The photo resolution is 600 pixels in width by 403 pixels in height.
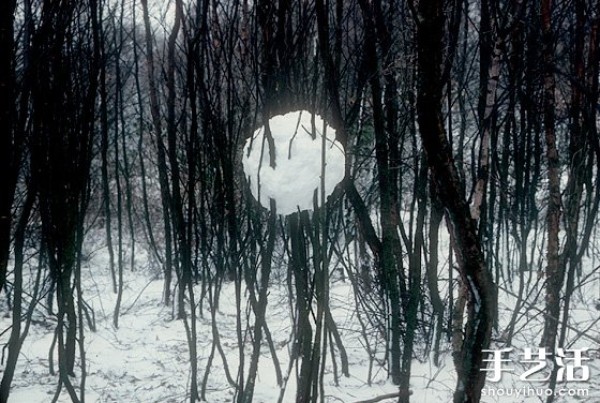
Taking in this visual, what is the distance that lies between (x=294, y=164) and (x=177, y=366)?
170 inches

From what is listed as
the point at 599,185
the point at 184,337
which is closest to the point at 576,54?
the point at 599,185

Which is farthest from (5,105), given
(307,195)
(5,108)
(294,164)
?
(307,195)

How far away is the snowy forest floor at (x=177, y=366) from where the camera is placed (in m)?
5.62

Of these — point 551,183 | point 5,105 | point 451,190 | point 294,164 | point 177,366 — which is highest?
point 551,183

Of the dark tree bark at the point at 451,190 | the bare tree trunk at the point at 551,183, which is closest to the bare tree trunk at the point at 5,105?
the dark tree bark at the point at 451,190

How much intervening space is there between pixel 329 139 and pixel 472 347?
4.77 ft

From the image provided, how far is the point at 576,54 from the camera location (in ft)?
19.9

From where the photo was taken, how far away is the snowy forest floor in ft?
18.4

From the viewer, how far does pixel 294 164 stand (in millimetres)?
3271

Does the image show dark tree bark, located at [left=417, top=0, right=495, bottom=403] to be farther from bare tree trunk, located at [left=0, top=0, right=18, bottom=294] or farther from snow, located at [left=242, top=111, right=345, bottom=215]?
bare tree trunk, located at [left=0, top=0, right=18, bottom=294]

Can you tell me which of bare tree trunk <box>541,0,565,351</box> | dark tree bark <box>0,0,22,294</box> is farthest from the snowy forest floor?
dark tree bark <box>0,0,22,294</box>

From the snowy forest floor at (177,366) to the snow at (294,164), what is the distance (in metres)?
2.28

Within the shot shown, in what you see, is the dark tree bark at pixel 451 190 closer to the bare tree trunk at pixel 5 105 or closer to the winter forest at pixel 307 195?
the winter forest at pixel 307 195

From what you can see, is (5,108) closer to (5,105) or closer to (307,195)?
(5,105)
